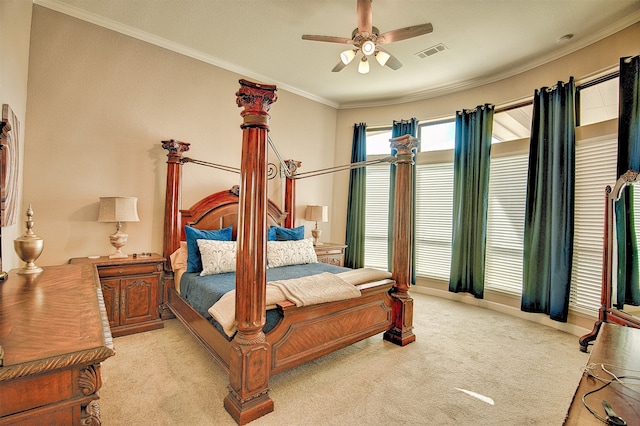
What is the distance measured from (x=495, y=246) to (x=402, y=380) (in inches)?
110

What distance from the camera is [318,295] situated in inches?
92.5

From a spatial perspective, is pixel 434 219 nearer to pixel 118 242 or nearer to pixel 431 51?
pixel 431 51

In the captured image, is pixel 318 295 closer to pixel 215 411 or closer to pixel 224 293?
pixel 224 293

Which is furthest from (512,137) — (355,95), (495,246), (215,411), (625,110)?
(215,411)

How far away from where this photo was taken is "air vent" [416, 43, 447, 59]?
359 centimetres

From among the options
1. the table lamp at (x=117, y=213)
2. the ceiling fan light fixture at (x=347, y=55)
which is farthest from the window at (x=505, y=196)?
the table lamp at (x=117, y=213)

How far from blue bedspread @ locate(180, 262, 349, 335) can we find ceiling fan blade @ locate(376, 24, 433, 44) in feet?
7.76

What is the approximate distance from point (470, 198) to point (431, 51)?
6.89 feet

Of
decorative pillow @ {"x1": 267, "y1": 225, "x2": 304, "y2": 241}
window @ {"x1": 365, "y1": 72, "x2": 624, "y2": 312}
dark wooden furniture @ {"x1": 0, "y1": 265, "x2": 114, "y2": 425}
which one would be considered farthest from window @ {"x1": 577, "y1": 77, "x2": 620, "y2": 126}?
dark wooden furniture @ {"x1": 0, "y1": 265, "x2": 114, "y2": 425}

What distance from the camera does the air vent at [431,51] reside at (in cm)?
359

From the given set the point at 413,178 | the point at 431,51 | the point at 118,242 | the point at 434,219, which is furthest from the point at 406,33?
the point at 118,242

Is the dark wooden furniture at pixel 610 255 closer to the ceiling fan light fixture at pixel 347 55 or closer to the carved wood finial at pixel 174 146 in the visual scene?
the ceiling fan light fixture at pixel 347 55

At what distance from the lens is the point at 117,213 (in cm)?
301

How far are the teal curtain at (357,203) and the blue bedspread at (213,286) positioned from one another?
192 centimetres
